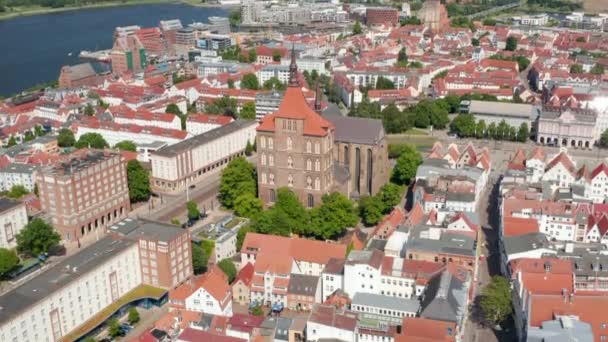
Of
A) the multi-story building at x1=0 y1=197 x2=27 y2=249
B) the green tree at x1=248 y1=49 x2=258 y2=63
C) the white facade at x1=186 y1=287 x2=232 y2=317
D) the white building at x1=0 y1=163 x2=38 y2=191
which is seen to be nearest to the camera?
the white facade at x1=186 y1=287 x2=232 y2=317

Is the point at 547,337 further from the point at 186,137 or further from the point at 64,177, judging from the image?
the point at 186,137

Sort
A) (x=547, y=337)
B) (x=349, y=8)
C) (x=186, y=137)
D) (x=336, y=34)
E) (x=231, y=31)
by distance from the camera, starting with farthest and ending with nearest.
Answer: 1. (x=349, y=8)
2. (x=231, y=31)
3. (x=336, y=34)
4. (x=186, y=137)
5. (x=547, y=337)

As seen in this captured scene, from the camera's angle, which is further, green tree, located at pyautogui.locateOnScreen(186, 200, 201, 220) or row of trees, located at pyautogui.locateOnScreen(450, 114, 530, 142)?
row of trees, located at pyautogui.locateOnScreen(450, 114, 530, 142)

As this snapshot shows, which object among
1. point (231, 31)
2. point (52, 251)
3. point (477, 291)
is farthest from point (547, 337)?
point (231, 31)

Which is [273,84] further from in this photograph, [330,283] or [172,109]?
[330,283]

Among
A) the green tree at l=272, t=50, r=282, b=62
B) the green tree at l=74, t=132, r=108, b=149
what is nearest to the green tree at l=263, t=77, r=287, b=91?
the green tree at l=272, t=50, r=282, b=62

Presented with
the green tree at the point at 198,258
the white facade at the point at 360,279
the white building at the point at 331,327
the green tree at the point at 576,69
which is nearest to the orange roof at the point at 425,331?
the white building at the point at 331,327

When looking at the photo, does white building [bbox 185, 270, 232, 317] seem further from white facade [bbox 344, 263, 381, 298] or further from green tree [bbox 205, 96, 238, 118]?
green tree [bbox 205, 96, 238, 118]
